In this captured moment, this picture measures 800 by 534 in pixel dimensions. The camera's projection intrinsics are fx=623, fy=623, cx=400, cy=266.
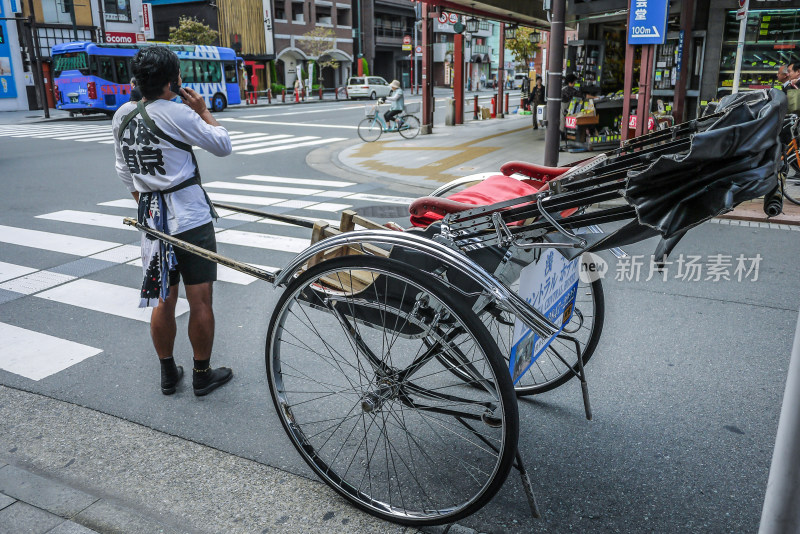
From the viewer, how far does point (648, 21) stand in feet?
34.1

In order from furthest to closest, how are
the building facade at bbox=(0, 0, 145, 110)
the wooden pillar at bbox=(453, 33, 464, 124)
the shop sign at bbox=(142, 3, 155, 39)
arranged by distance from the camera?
the shop sign at bbox=(142, 3, 155, 39)
the building facade at bbox=(0, 0, 145, 110)
the wooden pillar at bbox=(453, 33, 464, 124)

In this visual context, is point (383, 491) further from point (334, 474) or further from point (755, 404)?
point (755, 404)

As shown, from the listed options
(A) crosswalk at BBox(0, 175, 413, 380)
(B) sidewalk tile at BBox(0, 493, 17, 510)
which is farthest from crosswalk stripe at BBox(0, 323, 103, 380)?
(B) sidewalk tile at BBox(0, 493, 17, 510)

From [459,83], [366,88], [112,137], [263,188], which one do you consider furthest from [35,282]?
[366,88]

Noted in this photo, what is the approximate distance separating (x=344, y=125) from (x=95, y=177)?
1330 centimetres

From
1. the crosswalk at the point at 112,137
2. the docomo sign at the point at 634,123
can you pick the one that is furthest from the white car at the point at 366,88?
the docomo sign at the point at 634,123

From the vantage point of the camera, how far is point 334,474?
2826 millimetres

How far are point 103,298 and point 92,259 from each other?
140 cm

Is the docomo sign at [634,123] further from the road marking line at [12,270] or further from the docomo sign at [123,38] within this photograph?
the docomo sign at [123,38]

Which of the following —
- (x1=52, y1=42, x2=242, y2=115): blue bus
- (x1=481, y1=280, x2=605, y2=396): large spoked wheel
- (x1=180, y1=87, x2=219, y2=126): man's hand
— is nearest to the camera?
(x1=481, y1=280, x2=605, y2=396): large spoked wheel

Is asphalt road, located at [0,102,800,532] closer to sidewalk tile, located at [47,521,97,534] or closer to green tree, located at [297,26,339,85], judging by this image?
sidewalk tile, located at [47,521,97,534]

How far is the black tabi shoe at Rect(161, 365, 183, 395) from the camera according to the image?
3.88 m

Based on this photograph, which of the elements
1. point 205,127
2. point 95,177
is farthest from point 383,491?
point 95,177

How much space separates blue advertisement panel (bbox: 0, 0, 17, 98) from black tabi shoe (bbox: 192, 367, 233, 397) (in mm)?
35925
